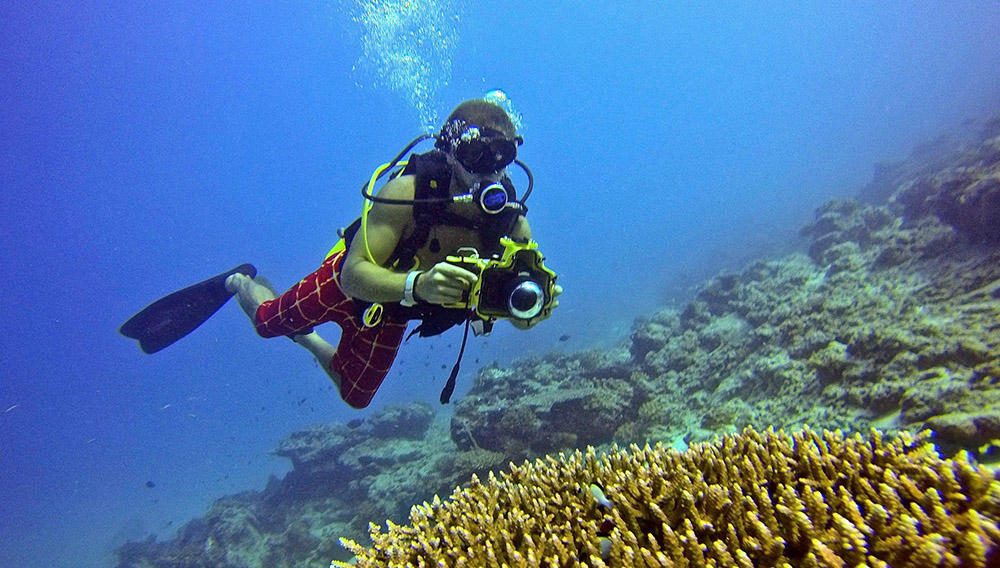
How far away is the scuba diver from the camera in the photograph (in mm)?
2977

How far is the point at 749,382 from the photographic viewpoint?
276 inches

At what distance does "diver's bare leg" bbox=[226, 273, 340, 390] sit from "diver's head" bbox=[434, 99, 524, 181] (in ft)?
12.0

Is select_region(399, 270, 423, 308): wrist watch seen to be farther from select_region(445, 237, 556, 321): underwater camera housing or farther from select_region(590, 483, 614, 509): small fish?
select_region(590, 483, 614, 509): small fish

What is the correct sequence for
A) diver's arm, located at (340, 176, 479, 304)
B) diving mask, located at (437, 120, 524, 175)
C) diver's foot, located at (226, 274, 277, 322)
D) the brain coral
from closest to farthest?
the brain coral → diver's arm, located at (340, 176, 479, 304) → diving mask, located at (437, 120, 524, 175) → diver's foot, located at (226, 274, 277, 322)

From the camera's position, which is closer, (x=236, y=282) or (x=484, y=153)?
(x=484, y=153)

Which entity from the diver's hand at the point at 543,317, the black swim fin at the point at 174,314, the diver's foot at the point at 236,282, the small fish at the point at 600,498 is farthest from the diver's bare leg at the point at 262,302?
the small fish at the point at 600,498

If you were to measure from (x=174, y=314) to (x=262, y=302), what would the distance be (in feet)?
7.68

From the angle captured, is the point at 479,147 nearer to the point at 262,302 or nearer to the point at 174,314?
the point at 262,302

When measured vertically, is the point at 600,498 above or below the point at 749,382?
below

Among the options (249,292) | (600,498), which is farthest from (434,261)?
(249,292)

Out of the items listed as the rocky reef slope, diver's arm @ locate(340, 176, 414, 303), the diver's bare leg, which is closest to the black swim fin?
the diver's bare leg

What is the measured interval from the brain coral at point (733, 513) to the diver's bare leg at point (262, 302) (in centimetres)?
363

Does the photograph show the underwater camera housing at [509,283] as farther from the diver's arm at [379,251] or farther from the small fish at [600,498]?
the small fish at [600,498]

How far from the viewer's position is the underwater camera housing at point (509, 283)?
2.90 meters
